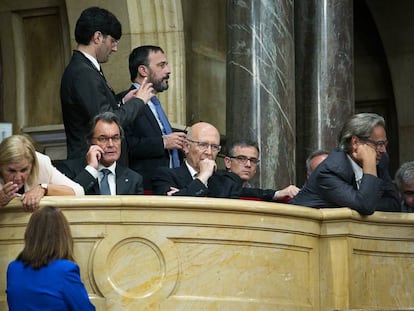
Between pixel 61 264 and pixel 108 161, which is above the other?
pixel 108 161

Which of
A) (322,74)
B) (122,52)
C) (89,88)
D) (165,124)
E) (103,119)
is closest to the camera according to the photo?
(103,119)

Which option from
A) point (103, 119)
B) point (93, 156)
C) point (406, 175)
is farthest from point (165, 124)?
point (406, 175)

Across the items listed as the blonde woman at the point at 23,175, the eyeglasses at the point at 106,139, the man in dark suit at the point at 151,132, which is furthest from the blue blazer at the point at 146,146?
the blonde woman at the point at 23,175

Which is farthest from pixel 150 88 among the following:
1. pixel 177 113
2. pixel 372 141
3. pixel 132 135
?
pixel 177 113

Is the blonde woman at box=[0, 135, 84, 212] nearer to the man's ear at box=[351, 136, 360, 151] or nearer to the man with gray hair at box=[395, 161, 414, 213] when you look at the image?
the man's ear at box=[351, 136, 360, 151]

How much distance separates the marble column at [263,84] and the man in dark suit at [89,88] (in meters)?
2.54

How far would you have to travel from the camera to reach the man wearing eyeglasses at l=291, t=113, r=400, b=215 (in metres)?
8.81

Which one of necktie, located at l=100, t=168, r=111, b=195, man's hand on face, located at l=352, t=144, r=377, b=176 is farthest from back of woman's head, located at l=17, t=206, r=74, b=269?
man's hand on face, located at l=352, t=144, r=377, b=176

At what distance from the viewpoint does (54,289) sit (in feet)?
23.6

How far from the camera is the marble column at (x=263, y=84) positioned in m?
12.1

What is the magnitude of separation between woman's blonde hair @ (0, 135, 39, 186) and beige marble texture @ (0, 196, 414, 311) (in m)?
0.25

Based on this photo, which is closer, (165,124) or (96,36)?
(96,36)

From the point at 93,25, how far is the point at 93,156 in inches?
43.2

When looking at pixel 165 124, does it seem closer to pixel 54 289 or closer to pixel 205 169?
pixel 205 169
